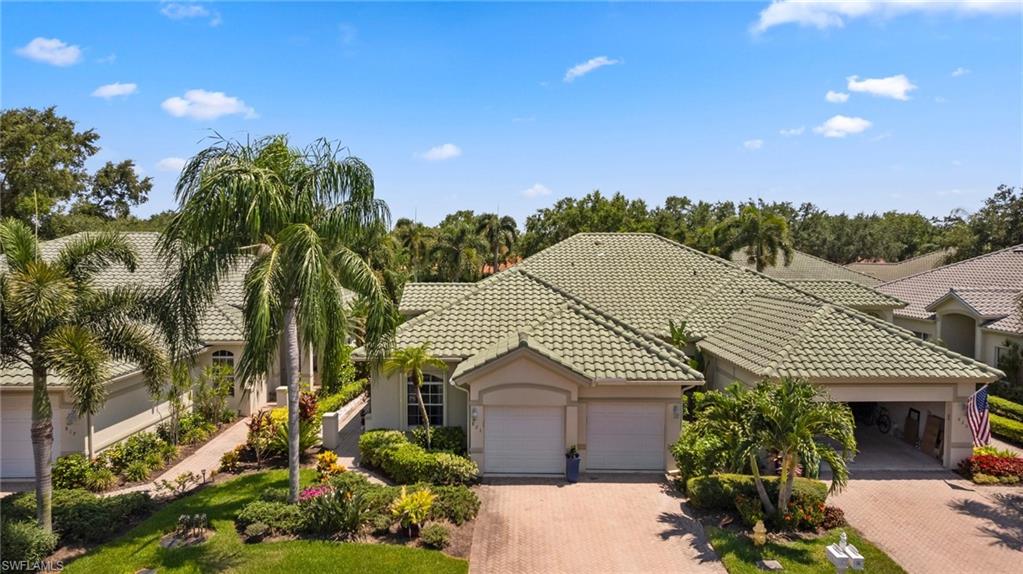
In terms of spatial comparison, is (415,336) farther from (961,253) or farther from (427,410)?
(961,253)

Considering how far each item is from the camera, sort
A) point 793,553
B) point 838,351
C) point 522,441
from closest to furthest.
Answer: point 793,553 → point 522,441 → point 838,351

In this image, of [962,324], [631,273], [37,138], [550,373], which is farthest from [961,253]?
[37,138]

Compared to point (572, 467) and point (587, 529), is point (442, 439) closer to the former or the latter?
point (572, 467)

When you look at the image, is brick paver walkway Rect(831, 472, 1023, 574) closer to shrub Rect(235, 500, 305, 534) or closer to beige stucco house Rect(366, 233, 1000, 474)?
beige stucco house Rect(366, 233, 1000, 474)

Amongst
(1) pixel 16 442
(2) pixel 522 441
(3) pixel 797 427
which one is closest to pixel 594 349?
(2) pixel 522 441

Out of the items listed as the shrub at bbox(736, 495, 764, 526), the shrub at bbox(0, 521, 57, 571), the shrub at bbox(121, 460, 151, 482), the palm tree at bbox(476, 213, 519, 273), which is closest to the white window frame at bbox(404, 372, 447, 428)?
the shrub at bbox(121, 460, 151, 482)

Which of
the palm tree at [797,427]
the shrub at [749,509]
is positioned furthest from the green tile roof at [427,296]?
the palm tree at [797,427]
